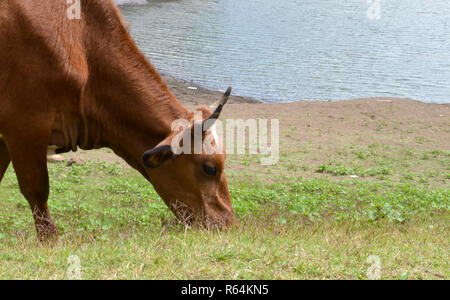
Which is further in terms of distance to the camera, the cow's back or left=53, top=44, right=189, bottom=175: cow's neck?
left=53, top=44, right=189, bottom=175: cow's neck

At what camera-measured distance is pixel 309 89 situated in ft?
72.0

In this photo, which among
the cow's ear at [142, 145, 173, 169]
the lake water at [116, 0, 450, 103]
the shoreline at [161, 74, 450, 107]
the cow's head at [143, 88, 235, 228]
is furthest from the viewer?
the lake water at [116, 0, 450, 103]

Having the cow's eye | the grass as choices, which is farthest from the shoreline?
the cow's eye

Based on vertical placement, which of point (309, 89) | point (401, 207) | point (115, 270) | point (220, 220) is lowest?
point (309, 89)

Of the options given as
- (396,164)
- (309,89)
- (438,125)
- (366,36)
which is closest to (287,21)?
(366,36)

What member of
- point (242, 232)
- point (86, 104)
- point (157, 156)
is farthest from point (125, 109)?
point (242, 232)

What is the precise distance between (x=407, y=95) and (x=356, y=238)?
16422mm

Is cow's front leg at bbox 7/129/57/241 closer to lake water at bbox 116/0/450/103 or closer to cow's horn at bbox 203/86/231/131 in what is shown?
cow's horn at bbox 203/86/231/131

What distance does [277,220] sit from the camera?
7578 mm

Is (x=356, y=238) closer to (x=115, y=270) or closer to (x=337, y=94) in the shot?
(x=115, y=270)

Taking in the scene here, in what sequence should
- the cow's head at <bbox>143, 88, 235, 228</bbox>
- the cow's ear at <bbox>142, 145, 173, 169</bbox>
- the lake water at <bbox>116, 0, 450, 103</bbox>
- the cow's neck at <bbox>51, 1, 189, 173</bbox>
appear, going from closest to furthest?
the cow's ear at <bbox>142, 145, 173, 169</bbox>
the cow's head at <bbox>143, 88, 235, 228</bbox>
the cow's neck at <bbox>51, 1, 189, 173</bbox>
the lake water at <bbox>116, 0, 450, 103</bbox>

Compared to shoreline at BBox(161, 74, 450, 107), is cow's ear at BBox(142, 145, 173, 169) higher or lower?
higher

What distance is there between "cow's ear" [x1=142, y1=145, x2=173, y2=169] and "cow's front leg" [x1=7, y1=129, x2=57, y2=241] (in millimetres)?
1005

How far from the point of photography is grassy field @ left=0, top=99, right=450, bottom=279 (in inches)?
186
